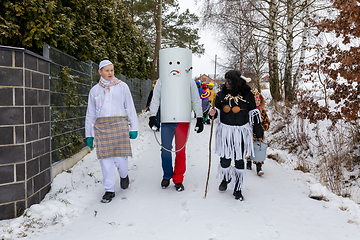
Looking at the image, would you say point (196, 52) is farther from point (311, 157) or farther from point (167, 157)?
point (167, 157)

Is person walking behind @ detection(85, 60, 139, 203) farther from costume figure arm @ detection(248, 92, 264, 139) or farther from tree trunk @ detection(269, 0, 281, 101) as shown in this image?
tree trunk @ detection(269, 0, 281, 101)

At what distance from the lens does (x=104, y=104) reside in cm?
348

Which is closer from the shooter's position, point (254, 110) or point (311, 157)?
point (254, 110)

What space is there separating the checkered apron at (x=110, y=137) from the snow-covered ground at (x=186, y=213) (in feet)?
2.15

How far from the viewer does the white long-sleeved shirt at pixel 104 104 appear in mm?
3490

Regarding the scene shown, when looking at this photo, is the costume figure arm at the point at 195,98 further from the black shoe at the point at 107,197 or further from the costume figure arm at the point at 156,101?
the black shoe at the point at 107,197

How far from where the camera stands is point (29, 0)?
349 cm

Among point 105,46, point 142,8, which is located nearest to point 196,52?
point 142,8

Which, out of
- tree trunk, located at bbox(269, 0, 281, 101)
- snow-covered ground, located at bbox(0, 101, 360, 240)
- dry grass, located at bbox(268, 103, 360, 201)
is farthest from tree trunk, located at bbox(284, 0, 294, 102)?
snow-covered ground, located at bbox(0, 101, 360, 240)

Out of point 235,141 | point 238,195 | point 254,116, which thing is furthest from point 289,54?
point 238,195

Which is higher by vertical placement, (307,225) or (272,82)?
(272,82)

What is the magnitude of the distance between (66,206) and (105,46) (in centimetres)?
516

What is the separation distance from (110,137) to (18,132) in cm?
108

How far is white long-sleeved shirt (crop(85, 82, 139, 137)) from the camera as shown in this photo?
349cm
